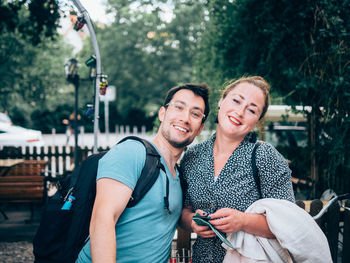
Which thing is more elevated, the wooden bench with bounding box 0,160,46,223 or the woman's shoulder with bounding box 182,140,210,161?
the woman's shoulder with bounding box 182,140,210,161

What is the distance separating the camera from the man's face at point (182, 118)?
1785mm

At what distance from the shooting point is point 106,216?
53.4 inches

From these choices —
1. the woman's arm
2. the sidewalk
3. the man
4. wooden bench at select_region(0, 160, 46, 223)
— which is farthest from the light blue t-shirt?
wooden bench at select_region(0, 160, 46, 223)

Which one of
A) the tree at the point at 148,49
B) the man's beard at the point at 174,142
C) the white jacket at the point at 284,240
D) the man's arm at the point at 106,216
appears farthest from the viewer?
the tree at the point at 148,49

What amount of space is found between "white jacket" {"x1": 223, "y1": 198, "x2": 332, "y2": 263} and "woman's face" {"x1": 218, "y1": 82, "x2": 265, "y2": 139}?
1.48ft

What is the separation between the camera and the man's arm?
1.34 metres

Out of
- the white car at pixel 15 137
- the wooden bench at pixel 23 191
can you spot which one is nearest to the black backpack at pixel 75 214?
the wooden bench at pixel 23 191

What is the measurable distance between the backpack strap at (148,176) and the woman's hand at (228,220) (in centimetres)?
27

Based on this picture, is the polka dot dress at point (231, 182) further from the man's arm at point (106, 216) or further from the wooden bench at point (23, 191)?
the wooden bench at point (23, 191)

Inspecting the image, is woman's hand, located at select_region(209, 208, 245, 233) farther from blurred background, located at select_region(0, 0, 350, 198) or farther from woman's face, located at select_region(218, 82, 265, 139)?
blurred background, located at select_region(0, 0, 350, 198)

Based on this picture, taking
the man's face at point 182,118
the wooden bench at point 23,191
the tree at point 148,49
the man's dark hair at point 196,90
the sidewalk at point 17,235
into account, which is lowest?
the sidewalk at point 17,235

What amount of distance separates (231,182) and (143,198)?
1.73 ft

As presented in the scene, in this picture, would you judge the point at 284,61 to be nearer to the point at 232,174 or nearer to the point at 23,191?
the point at 232,174

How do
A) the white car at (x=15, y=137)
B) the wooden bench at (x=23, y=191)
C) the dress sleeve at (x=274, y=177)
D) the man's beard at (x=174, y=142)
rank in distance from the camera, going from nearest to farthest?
the dress sleeve at (x=274, y=177) → the man's beard at (x=174, y=142) → the wooden bench at (x=23, y=191) → the white car at (x=15, y=137)
